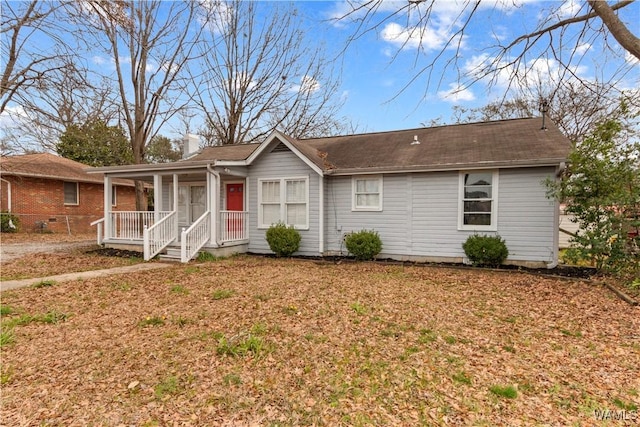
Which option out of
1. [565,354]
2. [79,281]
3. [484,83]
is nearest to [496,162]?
[484,83]

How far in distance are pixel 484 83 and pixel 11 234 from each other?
68.8 feet

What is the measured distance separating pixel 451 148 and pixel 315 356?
8669 millimetres

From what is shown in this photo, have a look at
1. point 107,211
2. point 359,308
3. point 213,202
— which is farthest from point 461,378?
point 107,211

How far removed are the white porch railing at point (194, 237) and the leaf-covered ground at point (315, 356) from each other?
3.12m

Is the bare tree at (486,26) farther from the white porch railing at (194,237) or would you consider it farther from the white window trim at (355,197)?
the white porch railing at (194,237)

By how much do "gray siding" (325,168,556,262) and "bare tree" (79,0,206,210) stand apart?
1155 cm

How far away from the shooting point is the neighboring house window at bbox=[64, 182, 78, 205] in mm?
19672

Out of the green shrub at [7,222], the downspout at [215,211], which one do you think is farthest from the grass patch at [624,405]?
the green shrub at [7,222]

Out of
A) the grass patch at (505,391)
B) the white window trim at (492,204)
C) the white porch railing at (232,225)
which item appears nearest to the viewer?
the grass patch at (505,391)

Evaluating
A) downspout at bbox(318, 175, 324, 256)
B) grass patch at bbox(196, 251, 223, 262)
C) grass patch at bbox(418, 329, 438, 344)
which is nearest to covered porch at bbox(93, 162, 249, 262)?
grass patch at bbox(196, 251, 223, 262)

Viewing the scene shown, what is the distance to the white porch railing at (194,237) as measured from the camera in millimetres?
9734

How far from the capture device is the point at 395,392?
121 inches

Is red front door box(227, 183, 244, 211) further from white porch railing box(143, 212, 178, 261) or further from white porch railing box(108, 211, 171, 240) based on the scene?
white porch railing box(108, 211, 171, 240)

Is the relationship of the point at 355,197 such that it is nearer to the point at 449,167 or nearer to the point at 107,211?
the point at 449,167
